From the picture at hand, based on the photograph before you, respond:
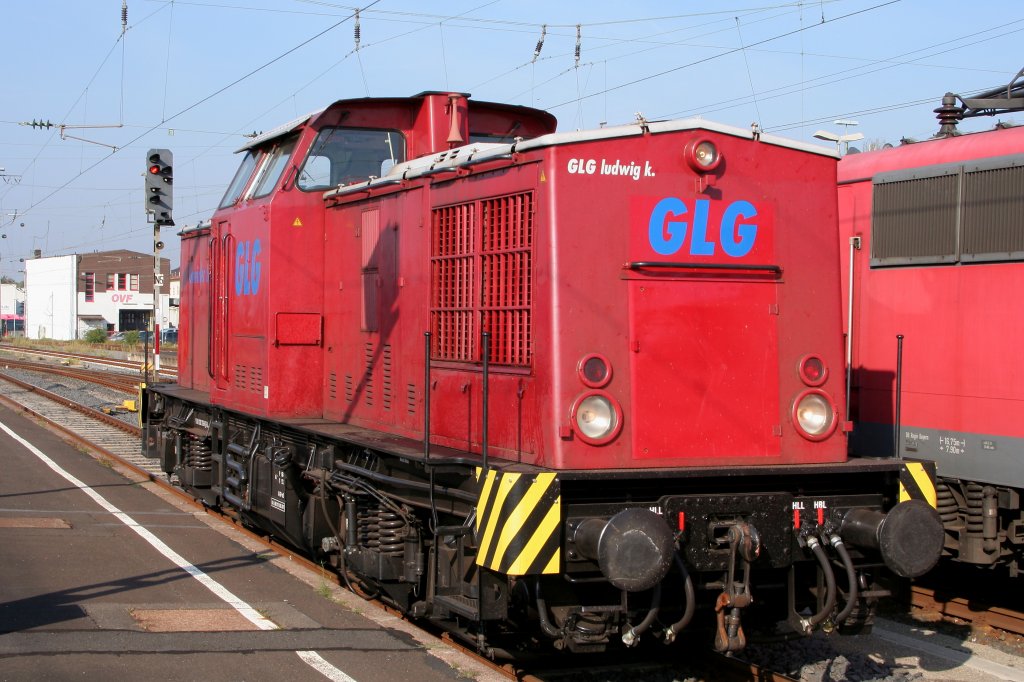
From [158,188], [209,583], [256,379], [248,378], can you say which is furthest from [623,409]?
[158,188]

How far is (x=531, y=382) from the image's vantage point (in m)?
5.68

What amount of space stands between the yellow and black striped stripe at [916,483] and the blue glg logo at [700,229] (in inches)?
59.7

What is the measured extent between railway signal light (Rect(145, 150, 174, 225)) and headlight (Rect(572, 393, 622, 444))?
44.6ft

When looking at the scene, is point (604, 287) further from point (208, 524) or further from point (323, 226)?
point (208, 524)

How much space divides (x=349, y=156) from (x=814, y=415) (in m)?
4.41

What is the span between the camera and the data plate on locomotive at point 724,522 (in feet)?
17.4

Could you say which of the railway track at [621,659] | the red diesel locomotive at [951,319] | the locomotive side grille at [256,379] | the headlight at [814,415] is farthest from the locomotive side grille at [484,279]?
the red diesel locomotive at [951,319]

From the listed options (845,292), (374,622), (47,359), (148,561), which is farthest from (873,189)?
(47,359)

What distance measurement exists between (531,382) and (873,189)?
4340 millimetres

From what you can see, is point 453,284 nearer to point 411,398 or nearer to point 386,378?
point 411,398

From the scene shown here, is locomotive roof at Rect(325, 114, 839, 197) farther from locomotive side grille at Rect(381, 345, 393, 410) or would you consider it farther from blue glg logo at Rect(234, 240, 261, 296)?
blue glg logo at Rect(234, 240, 261, 296)

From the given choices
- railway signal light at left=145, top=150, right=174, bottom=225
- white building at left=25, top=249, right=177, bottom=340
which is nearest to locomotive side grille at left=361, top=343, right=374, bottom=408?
railway signal light at left=145, top=150, right=174, bottom=225

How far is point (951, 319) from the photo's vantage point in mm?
7941

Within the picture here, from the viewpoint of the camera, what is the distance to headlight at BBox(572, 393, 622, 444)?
215 inches
